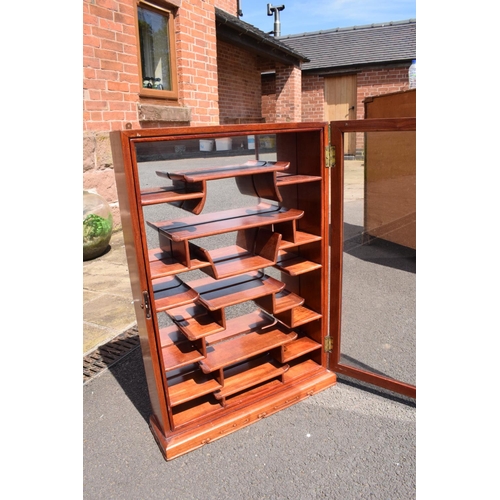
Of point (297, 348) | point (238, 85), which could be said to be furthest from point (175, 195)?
point (238, 85)

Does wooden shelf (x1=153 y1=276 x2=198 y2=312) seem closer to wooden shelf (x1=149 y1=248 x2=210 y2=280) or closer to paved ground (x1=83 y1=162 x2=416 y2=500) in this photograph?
wooden shelf (x1=149 y1=248 x2=210 y2=280)

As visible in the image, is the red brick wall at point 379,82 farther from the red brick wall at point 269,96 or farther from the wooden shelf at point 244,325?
the wooden shelf at point 244,325

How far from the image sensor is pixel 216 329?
88.8 inches

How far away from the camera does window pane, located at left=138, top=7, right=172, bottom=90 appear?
6.30 m

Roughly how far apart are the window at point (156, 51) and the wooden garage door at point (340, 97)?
8.29 metres

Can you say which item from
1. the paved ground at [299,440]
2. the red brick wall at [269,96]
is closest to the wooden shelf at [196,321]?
the paved ground at [299,440]

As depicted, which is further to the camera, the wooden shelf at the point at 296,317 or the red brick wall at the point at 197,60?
the red brick wall at the point at 197,60

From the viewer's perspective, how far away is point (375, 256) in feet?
10.8

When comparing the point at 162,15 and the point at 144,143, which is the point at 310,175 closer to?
the point at 144,143

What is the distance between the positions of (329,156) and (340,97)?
12920 millimetres

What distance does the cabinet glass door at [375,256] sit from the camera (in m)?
2.48

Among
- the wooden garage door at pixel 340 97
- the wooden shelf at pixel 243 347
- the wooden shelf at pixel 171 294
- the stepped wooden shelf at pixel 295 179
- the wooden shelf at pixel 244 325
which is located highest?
the wooden garage door at pixel 340 97

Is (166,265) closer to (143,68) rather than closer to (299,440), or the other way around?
(299,440)

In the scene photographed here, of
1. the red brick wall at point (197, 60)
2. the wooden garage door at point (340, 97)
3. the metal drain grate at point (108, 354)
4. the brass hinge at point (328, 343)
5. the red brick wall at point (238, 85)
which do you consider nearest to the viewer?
the brass hinge at point (328, 343)
